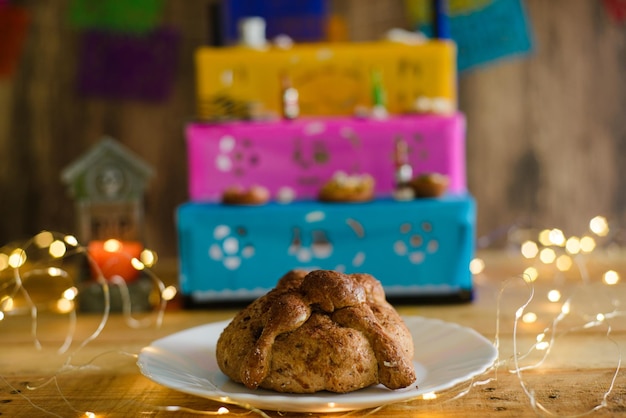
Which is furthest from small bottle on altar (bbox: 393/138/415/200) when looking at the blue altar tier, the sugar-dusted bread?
the sugar-dusted bread

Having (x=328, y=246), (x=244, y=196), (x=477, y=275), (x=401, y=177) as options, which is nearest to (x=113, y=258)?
(x=244, y=196)

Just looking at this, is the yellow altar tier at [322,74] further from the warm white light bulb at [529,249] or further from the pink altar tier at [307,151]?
the warm white light bulb at [529,249]

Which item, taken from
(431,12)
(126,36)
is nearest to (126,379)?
(431,12)

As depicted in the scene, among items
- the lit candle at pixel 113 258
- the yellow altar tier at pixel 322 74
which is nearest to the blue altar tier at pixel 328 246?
the lit candle at pixel 113 258

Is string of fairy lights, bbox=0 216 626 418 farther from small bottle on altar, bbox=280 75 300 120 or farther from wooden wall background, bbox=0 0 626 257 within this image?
small bottle on altar, bbox=280 75 300 120

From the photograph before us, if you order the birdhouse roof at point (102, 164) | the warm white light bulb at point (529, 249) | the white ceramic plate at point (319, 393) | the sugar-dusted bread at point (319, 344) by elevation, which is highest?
the birdhouse roof at point (102, 164)
